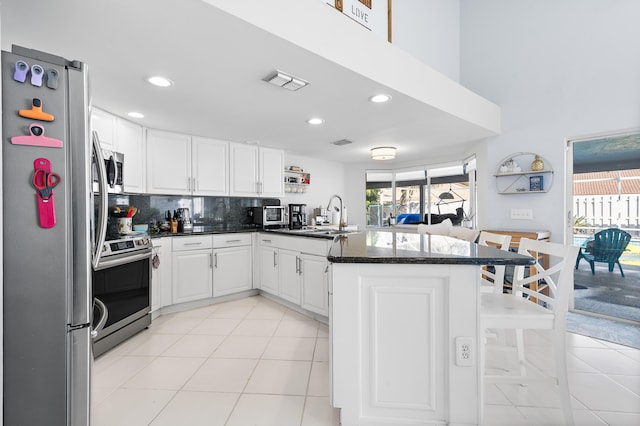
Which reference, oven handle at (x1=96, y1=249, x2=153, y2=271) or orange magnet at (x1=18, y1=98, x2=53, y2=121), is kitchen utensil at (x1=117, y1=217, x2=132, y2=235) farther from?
orange magnet at (x1=18, y1=98, x2=53, y2=121)

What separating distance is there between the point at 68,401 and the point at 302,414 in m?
1.07

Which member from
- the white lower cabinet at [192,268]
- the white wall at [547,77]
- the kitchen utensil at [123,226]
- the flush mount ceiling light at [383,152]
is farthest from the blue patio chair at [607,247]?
the kitchen utensil at [123,226]

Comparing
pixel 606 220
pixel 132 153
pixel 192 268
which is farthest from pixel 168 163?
pixel 606 220

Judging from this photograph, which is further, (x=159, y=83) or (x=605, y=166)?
(x=605, y=166)

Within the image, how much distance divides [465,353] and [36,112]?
2.04 meters

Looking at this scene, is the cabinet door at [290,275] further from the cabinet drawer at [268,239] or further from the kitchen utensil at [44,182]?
the kitchen utensil at [44,182]

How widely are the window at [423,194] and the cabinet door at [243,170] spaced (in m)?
2.56

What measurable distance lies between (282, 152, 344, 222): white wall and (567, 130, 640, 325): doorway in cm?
350

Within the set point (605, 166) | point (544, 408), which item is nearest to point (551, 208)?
point (605, 166)

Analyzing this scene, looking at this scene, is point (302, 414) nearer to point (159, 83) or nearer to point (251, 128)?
point (159, 83)

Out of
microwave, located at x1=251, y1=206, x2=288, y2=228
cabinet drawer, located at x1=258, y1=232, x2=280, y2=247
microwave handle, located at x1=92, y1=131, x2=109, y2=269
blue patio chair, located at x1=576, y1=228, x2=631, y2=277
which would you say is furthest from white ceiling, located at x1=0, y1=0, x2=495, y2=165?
blue patio chair, located at x1=576, y1=228, x2=631, y2=277

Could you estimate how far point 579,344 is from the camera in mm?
2459

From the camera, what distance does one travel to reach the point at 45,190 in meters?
1.11

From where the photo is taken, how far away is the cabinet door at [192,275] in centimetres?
329
